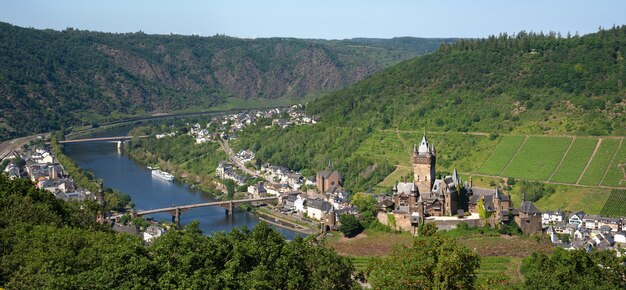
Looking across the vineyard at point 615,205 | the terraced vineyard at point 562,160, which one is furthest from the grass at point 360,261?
the terraced vineyard at point 562,160

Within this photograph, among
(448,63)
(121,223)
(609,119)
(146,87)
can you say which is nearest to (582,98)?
(609,119)

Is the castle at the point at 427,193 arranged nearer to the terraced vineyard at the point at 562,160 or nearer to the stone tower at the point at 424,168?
the stone tower at the point at 424,168

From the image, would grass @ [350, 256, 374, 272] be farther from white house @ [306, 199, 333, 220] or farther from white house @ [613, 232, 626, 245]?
white house @ [613, 232, 626, 245]

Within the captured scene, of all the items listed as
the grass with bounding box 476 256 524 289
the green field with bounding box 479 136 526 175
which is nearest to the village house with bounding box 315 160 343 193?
the green field with bounding box 479 136 526 175

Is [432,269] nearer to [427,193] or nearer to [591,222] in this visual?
[427,193]

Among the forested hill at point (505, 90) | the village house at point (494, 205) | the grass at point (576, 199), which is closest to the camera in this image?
the village house at point (494, 205)

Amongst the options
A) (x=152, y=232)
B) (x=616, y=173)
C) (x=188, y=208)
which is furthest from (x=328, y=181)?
(x=616, y=173)
